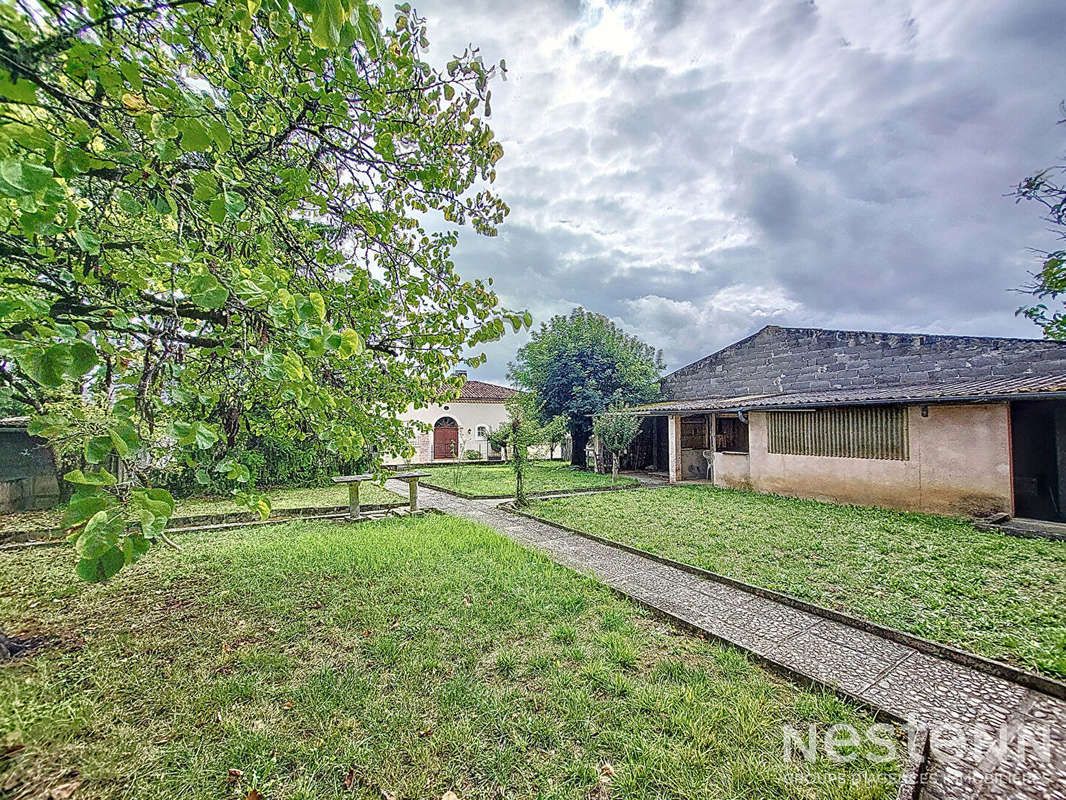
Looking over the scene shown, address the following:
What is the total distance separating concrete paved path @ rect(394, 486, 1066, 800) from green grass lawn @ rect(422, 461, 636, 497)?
313 inches

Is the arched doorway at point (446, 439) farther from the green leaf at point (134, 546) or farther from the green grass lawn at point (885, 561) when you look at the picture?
the green leaf at point (134, 546)

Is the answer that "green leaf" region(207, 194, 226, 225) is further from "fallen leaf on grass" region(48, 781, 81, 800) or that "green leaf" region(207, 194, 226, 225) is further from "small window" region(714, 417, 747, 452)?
"small window" region(714, 417, 747, 452)

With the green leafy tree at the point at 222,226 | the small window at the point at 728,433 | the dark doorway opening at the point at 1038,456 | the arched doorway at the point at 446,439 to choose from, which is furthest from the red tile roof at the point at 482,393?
the green leafy tree at the point at 222,226

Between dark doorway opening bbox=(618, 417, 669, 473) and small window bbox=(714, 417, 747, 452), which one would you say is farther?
dark doorway opening bbox=(618, 417, 669, 473)

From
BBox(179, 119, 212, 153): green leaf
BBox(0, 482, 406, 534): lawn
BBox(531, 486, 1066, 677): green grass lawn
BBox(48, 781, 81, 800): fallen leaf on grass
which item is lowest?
BBox(0, 482, 406, 534): lawn

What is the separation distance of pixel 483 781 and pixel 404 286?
3475 mm

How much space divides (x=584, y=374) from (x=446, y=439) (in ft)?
32.8

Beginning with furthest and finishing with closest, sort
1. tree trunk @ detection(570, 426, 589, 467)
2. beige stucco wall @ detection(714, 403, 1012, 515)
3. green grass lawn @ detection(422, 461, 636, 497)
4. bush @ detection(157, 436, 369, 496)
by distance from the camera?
tree trunk @ detection(570, 426, 589, 467) < green grass lawn @ detection(422, 461, 636, 497) < bush @ detection(157, 436, 369, 496) < beige stucco wall @ detection(714, 403, 1012, 515)

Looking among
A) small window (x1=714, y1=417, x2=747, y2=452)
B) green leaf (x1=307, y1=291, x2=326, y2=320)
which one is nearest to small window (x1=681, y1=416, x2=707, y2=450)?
small window (x1=714, y1=417, x2=747, y2=452)

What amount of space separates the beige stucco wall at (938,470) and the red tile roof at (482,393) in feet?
55.1

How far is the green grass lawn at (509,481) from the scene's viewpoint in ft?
44.2

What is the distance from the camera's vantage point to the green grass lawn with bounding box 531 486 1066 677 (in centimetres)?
398

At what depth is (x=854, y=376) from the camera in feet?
43.4

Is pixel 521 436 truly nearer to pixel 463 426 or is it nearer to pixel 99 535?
pixel 99 535
